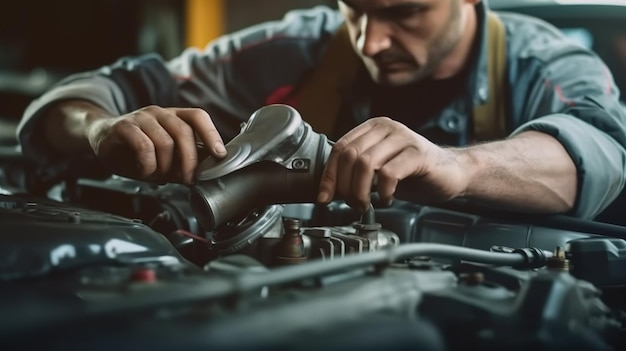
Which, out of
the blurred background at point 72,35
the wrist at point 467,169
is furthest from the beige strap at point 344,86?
the blurred background at point 72,35

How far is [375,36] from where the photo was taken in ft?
4.08

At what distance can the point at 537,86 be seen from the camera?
4.34 feet

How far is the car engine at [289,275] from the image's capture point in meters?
0.47

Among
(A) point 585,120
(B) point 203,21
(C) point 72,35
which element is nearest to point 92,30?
(C) point 72,35

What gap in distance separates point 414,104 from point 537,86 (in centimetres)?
22

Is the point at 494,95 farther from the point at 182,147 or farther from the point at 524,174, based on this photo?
the point at 182,147

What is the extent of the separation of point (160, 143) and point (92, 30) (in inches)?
89.5

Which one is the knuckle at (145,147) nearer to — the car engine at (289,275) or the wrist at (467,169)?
the car engine at (289,275)

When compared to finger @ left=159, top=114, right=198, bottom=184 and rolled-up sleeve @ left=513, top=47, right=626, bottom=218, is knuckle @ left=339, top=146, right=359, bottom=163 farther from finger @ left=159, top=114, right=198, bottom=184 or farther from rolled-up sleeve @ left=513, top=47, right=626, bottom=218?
rolled-up sleeve @ left=513, top=47, right=626, bottom=218

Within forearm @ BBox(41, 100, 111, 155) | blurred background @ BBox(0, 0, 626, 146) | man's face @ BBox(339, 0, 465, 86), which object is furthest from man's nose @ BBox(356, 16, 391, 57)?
blurred background @ BBox(0, 0, 626, 146)

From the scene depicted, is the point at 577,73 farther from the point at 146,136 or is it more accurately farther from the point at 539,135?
the point at 146,136

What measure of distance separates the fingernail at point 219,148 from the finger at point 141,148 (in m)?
0.10

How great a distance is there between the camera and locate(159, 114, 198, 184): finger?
781mm

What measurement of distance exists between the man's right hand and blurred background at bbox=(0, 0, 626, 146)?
1.44m
